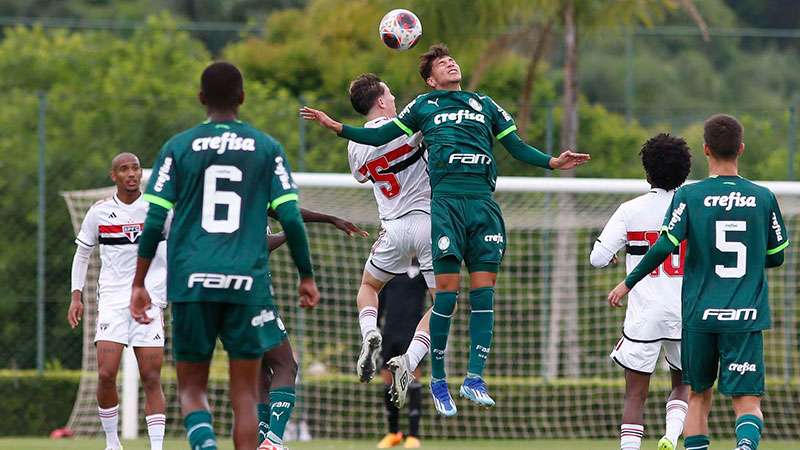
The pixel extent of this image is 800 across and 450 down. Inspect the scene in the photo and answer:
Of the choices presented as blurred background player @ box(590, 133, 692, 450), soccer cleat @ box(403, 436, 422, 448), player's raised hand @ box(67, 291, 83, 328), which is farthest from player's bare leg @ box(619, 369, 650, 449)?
soccer cleat @ box(403, 436, 422, 448)

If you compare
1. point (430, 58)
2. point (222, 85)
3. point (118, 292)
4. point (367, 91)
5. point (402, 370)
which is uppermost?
point (430, 58)

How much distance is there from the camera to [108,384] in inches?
472

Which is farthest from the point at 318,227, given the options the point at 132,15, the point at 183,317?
the point at 132,15

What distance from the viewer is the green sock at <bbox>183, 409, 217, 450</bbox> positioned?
328 inches

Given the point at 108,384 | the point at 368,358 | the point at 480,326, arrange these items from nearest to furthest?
the point at 480,326, the point at 368,358, the point at 108,384

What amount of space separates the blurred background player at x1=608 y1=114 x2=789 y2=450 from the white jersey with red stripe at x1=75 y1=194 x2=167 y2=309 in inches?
177

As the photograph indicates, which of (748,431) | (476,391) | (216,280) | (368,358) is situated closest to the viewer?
(216,280)

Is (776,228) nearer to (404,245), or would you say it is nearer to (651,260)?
(651,260)

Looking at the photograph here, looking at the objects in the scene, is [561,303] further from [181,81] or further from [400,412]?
[181,81]

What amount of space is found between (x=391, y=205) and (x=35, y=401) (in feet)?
30.3

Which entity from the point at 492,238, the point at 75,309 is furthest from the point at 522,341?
the point at 492,238

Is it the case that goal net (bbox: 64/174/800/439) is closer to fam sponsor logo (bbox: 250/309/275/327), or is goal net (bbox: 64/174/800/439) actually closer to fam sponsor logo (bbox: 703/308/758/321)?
fam sponsor logo (bbox: 703/308/758/321)

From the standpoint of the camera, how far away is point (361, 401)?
18734 millimetres

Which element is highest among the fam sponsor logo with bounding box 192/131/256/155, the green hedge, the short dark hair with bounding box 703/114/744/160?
the short dark hair with bounding box 703/114/744/160
